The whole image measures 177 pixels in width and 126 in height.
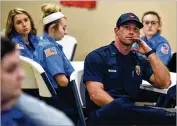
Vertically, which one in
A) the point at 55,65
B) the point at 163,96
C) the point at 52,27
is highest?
the point at 52,27

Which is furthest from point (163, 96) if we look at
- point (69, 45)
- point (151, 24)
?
point (69, 45)

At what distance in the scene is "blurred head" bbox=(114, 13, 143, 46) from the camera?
7.79 ft

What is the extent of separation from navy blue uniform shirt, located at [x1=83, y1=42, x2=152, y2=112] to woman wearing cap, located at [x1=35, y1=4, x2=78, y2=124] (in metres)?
0.17

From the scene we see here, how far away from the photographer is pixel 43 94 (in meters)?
2.31

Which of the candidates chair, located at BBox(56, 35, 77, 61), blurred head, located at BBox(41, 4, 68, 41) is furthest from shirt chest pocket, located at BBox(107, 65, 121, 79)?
chair, located at BBox(56, 35, 77, 61)

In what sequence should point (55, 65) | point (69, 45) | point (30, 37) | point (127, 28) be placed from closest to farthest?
1. point (127, 28)
2. point (55, 65)
3. point (30, 37)
4. point (69, 45)

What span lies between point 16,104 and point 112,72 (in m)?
1.45

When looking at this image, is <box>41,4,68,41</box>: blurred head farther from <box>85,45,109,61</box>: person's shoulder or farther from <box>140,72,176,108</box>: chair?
<box>140,72,176,108</box>: chair

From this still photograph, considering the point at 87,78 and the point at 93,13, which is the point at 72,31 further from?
the point at 87,78

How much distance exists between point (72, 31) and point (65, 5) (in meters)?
0.32

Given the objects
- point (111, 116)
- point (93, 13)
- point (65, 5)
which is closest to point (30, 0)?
point (65, 5)

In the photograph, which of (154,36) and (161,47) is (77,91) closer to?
(161,47)

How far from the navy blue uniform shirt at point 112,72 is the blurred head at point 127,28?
0.08 meters

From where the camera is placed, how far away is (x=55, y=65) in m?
2.53
